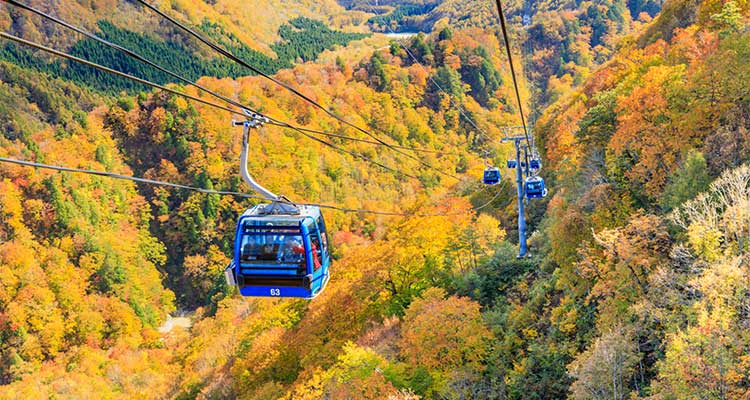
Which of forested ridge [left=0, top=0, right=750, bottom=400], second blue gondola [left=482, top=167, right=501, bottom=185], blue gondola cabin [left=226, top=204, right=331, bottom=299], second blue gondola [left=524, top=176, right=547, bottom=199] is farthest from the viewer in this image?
second blue gondola [left=482, top=167, right=501, bottom=185]

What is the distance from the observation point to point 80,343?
103 m

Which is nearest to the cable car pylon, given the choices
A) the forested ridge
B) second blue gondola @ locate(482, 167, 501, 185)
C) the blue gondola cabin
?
second blue gondola @ locate(482, 167, 501, 185)

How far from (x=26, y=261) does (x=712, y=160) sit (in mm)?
115777

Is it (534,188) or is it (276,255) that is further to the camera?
(534,188)

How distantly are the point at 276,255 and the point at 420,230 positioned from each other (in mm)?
32958

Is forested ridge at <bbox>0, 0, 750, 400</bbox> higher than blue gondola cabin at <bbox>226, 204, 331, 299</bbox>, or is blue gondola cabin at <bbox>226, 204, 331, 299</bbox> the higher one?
blue gondola cabin at <bbox>226, 204, 331, 299</bbox>

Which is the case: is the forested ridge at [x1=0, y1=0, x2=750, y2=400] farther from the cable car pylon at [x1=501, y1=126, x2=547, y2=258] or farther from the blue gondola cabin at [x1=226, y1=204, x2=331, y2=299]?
the blue gondola cabin at [x1=226, y1=204, x2=331, y2=299]

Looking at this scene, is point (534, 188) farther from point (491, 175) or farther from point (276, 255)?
point (276, 255)

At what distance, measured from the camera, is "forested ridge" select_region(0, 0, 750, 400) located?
83.4ft

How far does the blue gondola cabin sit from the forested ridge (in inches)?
502

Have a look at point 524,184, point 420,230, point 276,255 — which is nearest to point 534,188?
point 524,184

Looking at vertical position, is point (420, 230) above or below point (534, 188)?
below

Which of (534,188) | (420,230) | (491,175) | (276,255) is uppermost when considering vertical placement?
(276,255)

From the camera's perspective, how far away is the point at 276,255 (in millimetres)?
16578
